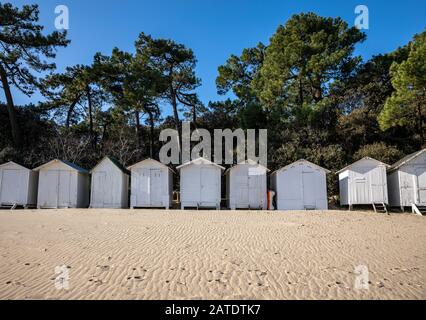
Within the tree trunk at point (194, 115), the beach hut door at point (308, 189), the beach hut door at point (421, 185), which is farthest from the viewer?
the tree trunk at point (194, 115)

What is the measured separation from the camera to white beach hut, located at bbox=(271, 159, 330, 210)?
65.6 ft

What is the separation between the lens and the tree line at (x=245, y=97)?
2697cm

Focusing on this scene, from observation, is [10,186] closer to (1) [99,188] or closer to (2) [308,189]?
(1) [99,188]

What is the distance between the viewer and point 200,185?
66.6ft

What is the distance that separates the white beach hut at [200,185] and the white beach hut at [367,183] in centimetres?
857

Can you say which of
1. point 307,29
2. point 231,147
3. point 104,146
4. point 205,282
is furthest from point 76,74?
point 205,282

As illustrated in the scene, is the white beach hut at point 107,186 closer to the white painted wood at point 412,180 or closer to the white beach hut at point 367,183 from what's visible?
the white beach hut at point 367,183

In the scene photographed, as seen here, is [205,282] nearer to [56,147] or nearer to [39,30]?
[56,147]

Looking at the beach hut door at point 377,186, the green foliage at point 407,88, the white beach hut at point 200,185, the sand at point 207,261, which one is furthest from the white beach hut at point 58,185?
the green foliage at point 407,88

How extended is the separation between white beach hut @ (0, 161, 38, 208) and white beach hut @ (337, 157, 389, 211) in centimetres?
2133
